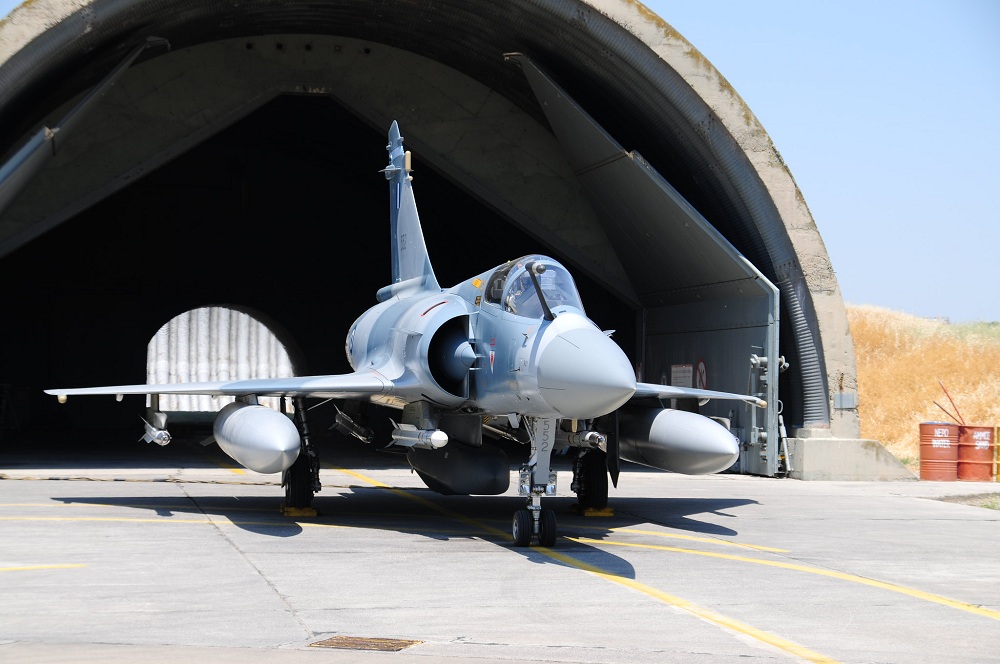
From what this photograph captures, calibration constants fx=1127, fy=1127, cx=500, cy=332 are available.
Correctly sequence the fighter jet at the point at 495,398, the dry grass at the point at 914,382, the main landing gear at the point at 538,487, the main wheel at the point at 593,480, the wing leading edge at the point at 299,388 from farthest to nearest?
the dry grass at the point at 914,382
the main wheel at the point at 593,480
the wing leading edge at the point at 299,388
the main landing gear at the point at 538,487
the fighter jet at the point at 495,398

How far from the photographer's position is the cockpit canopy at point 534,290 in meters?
10.6

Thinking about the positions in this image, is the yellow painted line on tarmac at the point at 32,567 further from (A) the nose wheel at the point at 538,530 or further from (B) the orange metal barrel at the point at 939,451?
(B) the orange metal barrel at the point at 939,451

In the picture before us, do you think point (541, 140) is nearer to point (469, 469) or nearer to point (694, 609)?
point (469, 469)

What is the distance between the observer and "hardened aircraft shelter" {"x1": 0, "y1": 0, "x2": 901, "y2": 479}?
59.6 ft

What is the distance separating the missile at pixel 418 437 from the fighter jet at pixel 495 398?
0.08ft

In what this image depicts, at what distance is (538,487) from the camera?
10.6 metres

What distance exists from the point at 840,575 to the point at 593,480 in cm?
452

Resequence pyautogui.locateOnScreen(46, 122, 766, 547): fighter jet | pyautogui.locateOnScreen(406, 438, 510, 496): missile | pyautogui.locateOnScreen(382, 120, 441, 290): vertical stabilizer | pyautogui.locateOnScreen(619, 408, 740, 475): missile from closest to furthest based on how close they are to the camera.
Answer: pyautogui.locateOnScreen(46, 122, 766, 547): fighter jet < pyautogui.locateOnScreen(619, 408, 740, 475): missile < pyautogui.locateOnScreen(406, 438, 510, 496): missile < pyautogui.locateOnScreen(382, 120, 441, 290): vertical stabilizer

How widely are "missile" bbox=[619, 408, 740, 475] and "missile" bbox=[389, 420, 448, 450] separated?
7.63 feet

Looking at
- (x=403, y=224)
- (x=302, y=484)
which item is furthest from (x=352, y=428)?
(x=403, y=224)

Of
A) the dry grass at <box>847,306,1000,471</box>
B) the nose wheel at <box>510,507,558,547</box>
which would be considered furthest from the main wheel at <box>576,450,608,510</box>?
the dry grass at <box>847,306,1000,471</box>

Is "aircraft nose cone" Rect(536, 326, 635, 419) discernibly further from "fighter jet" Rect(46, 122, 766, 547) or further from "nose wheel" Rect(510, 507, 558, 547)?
"nose wheel" Rect(510, 507, 558, 547)

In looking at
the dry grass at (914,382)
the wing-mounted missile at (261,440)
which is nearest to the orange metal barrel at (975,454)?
the dry grass at (914,382)

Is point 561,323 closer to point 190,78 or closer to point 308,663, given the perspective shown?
point 308,663
